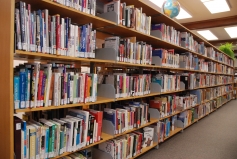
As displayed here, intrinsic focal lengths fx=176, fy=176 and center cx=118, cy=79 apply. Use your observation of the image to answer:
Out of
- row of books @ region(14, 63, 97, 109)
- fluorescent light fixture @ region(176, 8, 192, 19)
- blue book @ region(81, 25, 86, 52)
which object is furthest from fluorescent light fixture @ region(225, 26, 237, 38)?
row of books @ region(14, 63, 97, 109)

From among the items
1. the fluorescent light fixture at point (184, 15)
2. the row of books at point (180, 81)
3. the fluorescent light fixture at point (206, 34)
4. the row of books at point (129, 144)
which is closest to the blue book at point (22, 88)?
the row of books at point (129, 144)

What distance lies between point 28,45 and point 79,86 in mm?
559

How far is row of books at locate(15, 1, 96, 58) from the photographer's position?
4.03ft

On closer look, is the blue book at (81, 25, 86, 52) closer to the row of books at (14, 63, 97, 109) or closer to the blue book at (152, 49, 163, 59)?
the row of books at (14, 63, 97, 109)

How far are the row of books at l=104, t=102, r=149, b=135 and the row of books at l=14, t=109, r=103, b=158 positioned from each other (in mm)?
250

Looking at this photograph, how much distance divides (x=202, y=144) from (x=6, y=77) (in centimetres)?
317

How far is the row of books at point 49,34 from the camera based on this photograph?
123 centimetres

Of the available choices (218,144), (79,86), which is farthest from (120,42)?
(218,144)

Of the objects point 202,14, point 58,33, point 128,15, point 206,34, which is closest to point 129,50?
point 128,15

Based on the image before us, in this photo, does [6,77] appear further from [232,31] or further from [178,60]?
[232,31]

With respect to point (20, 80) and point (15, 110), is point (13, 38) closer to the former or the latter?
point (20, 80)

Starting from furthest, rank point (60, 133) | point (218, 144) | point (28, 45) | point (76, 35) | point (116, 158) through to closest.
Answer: point (218, 144) < point (116, 158) < point (76, 35) < point (60, 133) < point (28, 45)

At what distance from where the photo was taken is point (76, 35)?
1.59 m

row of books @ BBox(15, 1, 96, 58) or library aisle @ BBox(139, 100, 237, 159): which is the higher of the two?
row of books @ BBox(15, 1, 96, 58)
